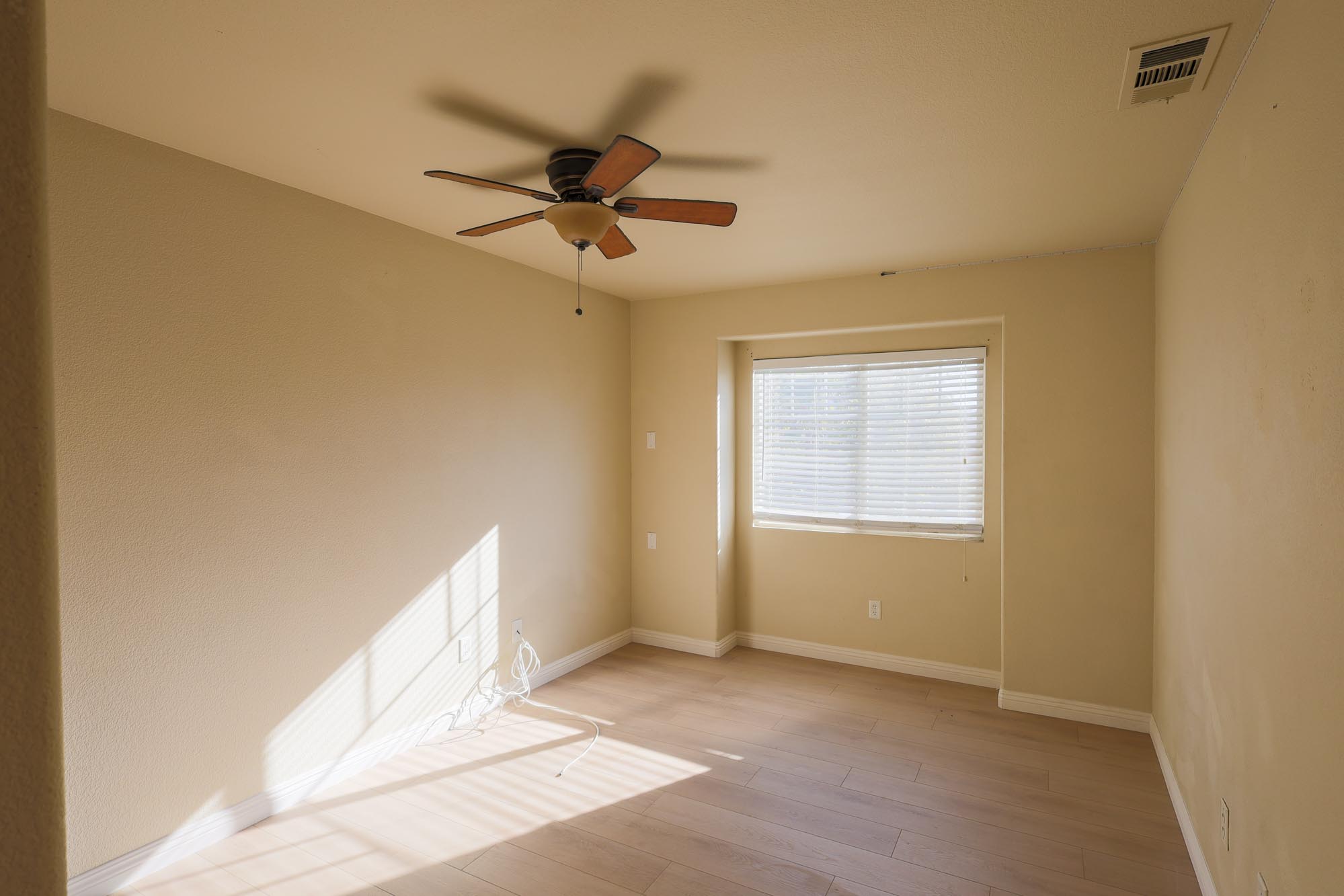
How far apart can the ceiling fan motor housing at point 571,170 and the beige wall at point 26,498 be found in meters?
1.93

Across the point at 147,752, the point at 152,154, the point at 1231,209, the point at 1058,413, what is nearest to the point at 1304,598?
the point at 1231,209


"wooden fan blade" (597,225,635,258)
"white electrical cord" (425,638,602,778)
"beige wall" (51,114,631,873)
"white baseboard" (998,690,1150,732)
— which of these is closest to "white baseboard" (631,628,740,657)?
"white electrical cord" (425,638,602,778)

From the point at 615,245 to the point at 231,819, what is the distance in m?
2.66

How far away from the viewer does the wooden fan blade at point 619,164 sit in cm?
183

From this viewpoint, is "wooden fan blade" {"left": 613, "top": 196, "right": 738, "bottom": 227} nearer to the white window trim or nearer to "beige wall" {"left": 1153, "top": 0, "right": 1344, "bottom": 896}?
"beige wall" {"left": 1153, "top": 0, "right": 1344, "bottom": 896}

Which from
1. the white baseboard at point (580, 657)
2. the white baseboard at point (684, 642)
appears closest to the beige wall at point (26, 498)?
the white baseboard at point (580, 657)

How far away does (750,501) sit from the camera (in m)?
4.86

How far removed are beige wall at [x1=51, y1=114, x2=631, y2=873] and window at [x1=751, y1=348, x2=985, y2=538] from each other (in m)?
1.78

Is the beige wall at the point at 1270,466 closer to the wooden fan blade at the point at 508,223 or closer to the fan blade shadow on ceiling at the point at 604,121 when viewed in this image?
the fan blade shadow on ceiling at the point at 604,121

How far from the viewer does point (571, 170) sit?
2355 millimetres

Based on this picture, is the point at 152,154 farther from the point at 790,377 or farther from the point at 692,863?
the point at 790,377

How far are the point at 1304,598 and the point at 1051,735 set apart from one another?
238cm

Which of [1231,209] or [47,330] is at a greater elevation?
[1231,209]

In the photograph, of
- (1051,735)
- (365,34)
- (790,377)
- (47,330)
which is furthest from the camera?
(790,377)
